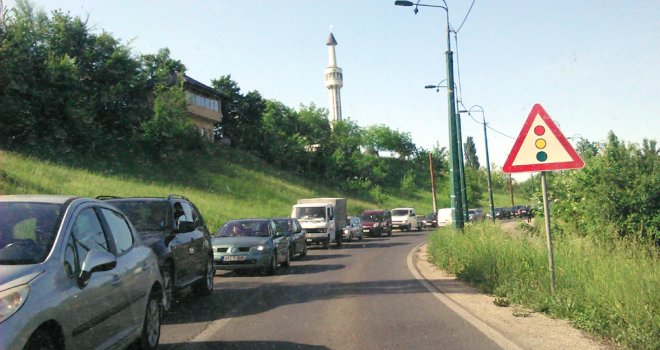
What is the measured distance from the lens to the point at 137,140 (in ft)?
174

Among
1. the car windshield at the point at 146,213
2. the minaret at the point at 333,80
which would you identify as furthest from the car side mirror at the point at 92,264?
the minaret at the point at 333,80

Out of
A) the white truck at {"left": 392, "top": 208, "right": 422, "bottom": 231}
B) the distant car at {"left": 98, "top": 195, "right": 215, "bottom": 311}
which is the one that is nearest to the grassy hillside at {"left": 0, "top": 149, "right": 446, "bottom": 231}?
the white truck at {"left": 392, "top": 208, "right": 422, "bottom": 231}

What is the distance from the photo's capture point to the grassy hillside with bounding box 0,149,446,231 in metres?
35.4

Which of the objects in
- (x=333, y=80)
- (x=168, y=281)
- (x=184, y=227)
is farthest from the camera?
(x=333, y=80)

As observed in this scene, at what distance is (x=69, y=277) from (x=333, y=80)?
11804 centimetres

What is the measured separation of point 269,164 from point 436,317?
6449 cm

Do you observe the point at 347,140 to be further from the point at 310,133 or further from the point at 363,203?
the point at 363,203

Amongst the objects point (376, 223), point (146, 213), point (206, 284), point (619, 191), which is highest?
point (619, 191)

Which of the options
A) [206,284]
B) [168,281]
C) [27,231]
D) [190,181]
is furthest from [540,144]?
[190,181]

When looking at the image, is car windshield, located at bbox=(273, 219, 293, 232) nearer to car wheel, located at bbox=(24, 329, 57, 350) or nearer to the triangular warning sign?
the triangular warning sign

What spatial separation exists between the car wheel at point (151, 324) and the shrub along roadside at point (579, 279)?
4808 mm

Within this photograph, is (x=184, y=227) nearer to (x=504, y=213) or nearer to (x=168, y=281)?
(x=168, y=281)

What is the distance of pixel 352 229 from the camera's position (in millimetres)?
33688

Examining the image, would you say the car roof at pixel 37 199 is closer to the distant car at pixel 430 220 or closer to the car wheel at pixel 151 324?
the car wheel at pixel 151 324
